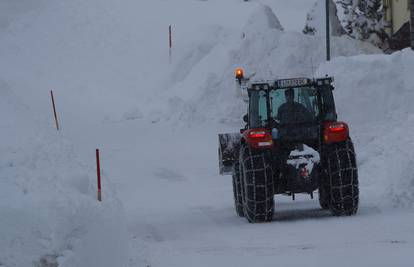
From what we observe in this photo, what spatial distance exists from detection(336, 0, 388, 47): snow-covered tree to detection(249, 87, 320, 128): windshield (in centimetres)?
2085

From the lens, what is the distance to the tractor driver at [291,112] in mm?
13359

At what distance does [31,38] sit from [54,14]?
2.23m

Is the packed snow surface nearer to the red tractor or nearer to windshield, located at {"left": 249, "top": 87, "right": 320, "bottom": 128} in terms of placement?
the red tractor

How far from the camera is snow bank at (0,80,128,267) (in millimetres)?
6949

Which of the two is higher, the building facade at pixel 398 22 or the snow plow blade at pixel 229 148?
the building facade at pixel 398 22

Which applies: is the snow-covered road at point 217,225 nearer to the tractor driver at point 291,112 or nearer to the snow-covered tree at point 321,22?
the tractor driver at point 291,112

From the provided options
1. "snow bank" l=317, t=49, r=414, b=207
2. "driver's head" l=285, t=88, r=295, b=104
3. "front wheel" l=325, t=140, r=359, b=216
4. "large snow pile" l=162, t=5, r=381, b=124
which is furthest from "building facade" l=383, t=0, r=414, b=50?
"front wheel" l=325, t=140, r=359, b=216

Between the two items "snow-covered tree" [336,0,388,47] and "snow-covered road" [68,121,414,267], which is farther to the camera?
"snow-covered tree" [336,0,388,47]

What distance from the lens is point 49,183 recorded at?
28.7 ft

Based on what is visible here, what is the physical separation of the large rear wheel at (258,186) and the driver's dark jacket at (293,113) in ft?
2.42

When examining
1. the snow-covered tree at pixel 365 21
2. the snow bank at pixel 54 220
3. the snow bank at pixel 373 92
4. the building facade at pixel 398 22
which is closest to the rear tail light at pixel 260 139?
the snow bank at pixel 54 220

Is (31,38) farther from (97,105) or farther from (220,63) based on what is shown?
(220,63)

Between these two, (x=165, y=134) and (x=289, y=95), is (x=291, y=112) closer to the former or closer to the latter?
(x=289, y=95)

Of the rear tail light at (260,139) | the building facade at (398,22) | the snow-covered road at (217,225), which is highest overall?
the building facade at (398,22)
